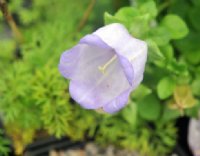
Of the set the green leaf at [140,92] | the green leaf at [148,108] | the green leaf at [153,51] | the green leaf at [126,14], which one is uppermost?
the green leaf at [126,14]

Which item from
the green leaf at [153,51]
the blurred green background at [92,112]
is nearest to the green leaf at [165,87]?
the blurred green background at [92,112]

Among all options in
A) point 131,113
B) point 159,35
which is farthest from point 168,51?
point 131,113

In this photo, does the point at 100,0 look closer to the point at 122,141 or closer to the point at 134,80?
the point at 122,141

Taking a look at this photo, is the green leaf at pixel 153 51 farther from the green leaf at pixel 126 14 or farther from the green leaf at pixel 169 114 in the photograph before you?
the green leaf at pixel 169 114

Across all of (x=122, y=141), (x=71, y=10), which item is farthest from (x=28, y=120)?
(x=71, y=10)

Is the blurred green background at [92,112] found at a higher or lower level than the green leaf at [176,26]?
lower

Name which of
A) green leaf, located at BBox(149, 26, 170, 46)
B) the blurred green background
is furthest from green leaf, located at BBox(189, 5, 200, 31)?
green leaf, located at BBox(149, 26, 170, 46)
